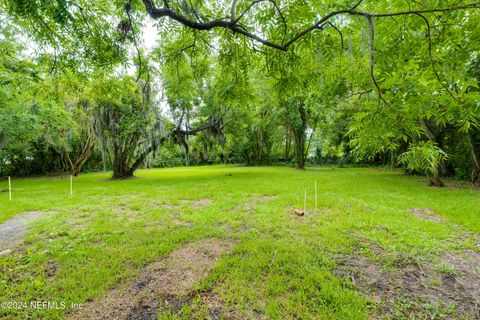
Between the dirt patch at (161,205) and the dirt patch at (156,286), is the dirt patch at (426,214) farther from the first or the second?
the dirt patch at (161,205)

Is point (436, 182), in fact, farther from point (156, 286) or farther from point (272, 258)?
point (156, 286)

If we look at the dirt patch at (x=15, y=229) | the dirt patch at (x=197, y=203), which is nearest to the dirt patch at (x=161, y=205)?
the dirt patch at (x=197, y=203)

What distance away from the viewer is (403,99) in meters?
1.70

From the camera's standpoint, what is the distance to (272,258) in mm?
2396

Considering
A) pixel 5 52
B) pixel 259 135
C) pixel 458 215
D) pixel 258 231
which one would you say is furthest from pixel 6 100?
pixel 259 135

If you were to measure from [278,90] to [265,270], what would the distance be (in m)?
2.02

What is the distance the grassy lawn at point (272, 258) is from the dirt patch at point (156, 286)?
0.08 meters

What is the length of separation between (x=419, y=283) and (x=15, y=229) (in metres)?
5.57

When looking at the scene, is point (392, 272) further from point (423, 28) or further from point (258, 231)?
point (423, 28)

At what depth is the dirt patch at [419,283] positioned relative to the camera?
168cm

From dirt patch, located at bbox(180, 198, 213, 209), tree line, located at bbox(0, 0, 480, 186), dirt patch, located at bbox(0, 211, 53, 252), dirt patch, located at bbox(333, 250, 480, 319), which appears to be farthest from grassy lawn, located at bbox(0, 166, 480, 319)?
tree line, located at bbox(0, 0, 480, 186)

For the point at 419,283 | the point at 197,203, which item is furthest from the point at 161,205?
the point at 419,283

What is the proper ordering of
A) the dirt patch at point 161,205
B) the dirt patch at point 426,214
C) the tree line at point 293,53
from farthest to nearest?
1. the dirt patch at point 161,205
2. the dirt patch at point 426,214
3. the tree line at point 293,53

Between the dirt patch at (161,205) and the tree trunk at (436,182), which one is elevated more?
the tree trunk at (436,182)
